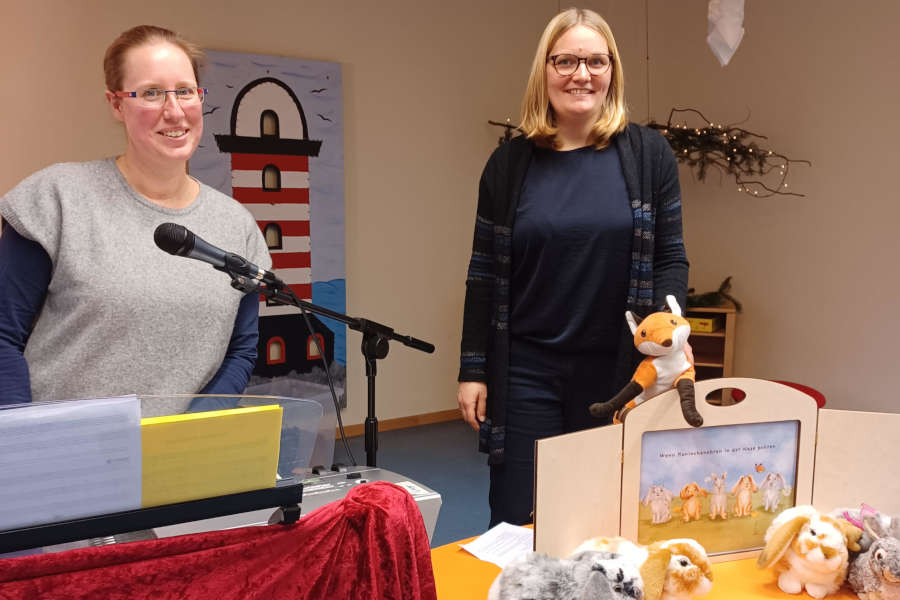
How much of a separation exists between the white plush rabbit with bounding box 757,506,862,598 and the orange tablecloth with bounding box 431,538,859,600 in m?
0.02

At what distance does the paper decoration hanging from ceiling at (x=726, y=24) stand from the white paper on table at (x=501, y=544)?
1226 millimetres

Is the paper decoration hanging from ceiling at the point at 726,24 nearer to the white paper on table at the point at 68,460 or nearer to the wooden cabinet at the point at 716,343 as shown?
the white paper on table at the point at 68,460

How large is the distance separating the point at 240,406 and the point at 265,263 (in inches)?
30.8

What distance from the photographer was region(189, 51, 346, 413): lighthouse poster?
12.7ft

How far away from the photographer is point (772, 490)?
1.22 m

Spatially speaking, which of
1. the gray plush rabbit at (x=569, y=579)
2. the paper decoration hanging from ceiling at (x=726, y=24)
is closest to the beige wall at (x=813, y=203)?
the paper decoration hanging from ceiling at (x=726, y=24)

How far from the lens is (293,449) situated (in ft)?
2.65

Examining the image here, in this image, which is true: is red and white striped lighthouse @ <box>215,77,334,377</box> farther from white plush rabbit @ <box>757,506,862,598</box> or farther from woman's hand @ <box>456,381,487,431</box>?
white plush rabbit @ <box>757,506,862,598</box>

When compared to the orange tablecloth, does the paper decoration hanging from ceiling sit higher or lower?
higher

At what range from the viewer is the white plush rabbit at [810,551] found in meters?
1.08

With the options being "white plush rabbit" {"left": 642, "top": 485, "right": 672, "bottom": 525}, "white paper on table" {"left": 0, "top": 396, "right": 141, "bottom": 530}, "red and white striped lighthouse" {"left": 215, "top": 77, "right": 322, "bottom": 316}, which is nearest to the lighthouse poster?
"red and white striped lighthouse" {"left": 215, "top": 77, "right": 322, "bottom": 316}

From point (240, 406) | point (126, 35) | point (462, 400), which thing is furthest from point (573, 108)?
point (240, 406)

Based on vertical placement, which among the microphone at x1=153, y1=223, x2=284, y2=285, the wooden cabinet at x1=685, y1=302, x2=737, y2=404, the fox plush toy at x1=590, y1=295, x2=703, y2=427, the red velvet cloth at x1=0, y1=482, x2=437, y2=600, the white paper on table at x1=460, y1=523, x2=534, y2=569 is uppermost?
the microphone at x1=153, y1=223, x2=284, y2=285

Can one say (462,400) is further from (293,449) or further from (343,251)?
(343,251)
